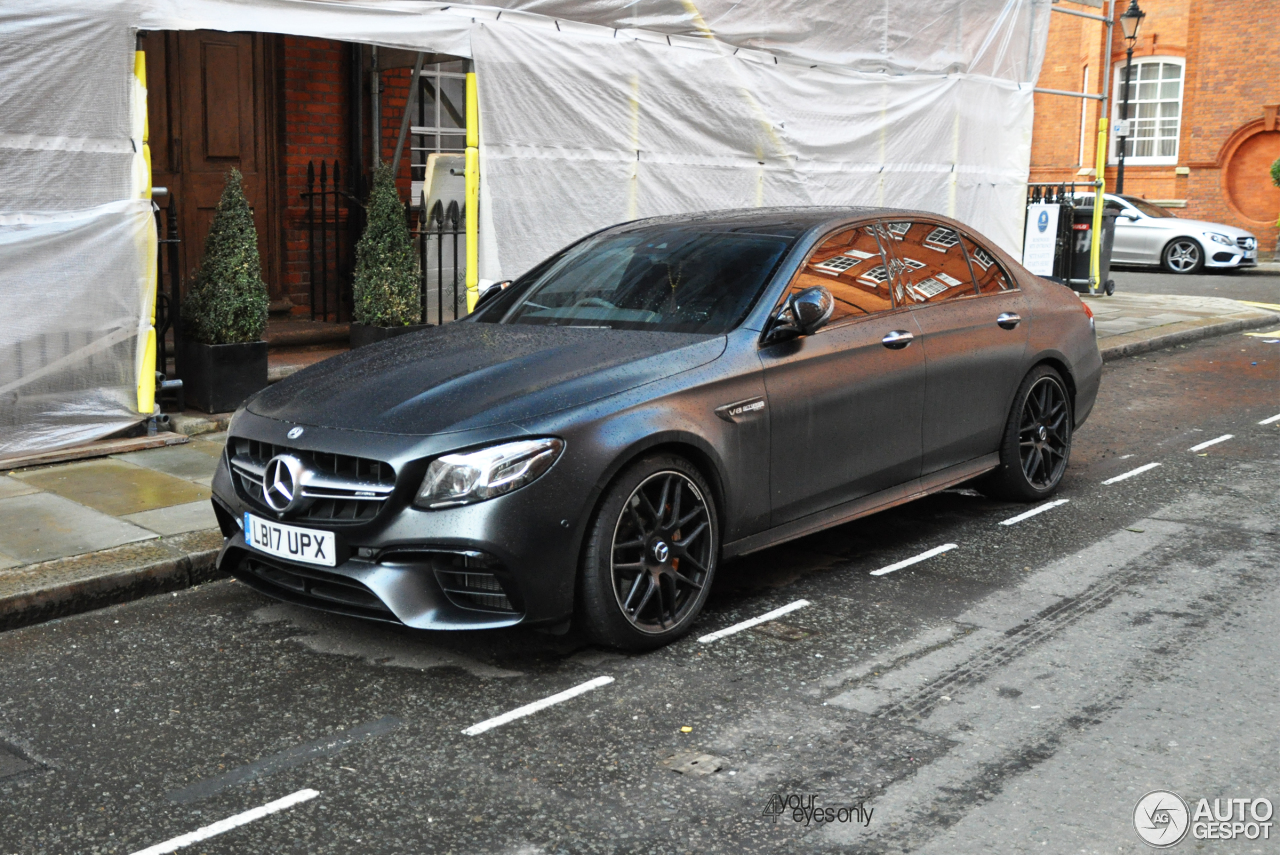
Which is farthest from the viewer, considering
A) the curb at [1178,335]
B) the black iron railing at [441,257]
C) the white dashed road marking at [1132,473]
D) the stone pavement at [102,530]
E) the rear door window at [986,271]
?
the curb at [1178,335]

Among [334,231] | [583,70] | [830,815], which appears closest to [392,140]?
[334,231]

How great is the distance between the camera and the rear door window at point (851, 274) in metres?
5.56

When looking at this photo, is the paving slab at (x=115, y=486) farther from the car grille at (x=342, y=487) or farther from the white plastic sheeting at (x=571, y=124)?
the car grille at (x=342, y=487)

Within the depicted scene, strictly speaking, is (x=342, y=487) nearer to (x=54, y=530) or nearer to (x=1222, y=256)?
(x=54, y=530)

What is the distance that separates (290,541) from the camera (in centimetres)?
453

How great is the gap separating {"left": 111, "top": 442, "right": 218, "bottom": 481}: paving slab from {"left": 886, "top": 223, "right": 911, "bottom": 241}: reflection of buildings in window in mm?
3781

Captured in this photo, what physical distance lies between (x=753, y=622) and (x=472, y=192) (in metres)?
5.22

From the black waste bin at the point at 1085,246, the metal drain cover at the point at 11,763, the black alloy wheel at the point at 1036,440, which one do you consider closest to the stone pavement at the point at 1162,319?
the black waste bin at the point at 1085,246

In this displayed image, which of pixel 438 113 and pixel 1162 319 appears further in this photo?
pixel 1162 319

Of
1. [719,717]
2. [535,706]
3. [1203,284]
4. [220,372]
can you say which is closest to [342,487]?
[535,706]

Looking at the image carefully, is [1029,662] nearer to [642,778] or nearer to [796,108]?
[642,778]

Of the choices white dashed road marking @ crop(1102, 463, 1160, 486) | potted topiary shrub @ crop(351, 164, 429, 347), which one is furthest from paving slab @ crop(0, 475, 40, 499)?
white dashed road marking @ crop(1102, 463, 1160, 486)

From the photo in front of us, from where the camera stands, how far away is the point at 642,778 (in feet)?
12.3

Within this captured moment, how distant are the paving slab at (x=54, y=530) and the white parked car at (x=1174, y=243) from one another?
20958 mm
